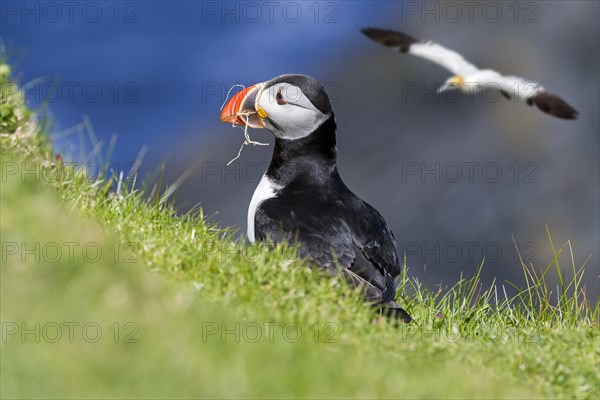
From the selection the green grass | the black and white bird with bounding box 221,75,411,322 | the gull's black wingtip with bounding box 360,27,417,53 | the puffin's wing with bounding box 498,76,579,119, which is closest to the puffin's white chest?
the black and white bird with bounding box 221,75,411,322

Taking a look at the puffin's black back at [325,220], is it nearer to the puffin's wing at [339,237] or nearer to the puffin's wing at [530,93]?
the puffin's wing at [339,237]

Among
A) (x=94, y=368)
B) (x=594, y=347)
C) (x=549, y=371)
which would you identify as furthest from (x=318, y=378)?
(x=594, y=347)

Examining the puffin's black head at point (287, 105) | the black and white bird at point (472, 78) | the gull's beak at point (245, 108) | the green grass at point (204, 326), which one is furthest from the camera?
the black and white bird at point (472, 78)

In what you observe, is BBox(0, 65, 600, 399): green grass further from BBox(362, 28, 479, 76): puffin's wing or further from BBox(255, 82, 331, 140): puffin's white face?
BBox(362, 28, 479, 76): puffin's wing

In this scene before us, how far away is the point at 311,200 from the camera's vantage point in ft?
24.6

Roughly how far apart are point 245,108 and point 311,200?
3.74 feet

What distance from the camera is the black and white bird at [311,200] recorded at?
698 cm

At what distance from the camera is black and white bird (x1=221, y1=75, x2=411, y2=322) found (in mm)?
6980

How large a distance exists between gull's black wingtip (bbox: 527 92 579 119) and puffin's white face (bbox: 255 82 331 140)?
2.51 m

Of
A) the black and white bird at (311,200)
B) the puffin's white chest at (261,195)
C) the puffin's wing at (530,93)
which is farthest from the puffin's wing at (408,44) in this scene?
the puffin's white chest at (261,195)

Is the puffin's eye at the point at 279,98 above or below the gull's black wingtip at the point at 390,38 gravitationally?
below

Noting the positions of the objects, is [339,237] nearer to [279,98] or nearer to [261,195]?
[261,195]

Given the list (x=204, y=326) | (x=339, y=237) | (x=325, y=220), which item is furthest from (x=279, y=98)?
(x=204, y=326)

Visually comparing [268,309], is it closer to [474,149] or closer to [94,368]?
[94,368]
